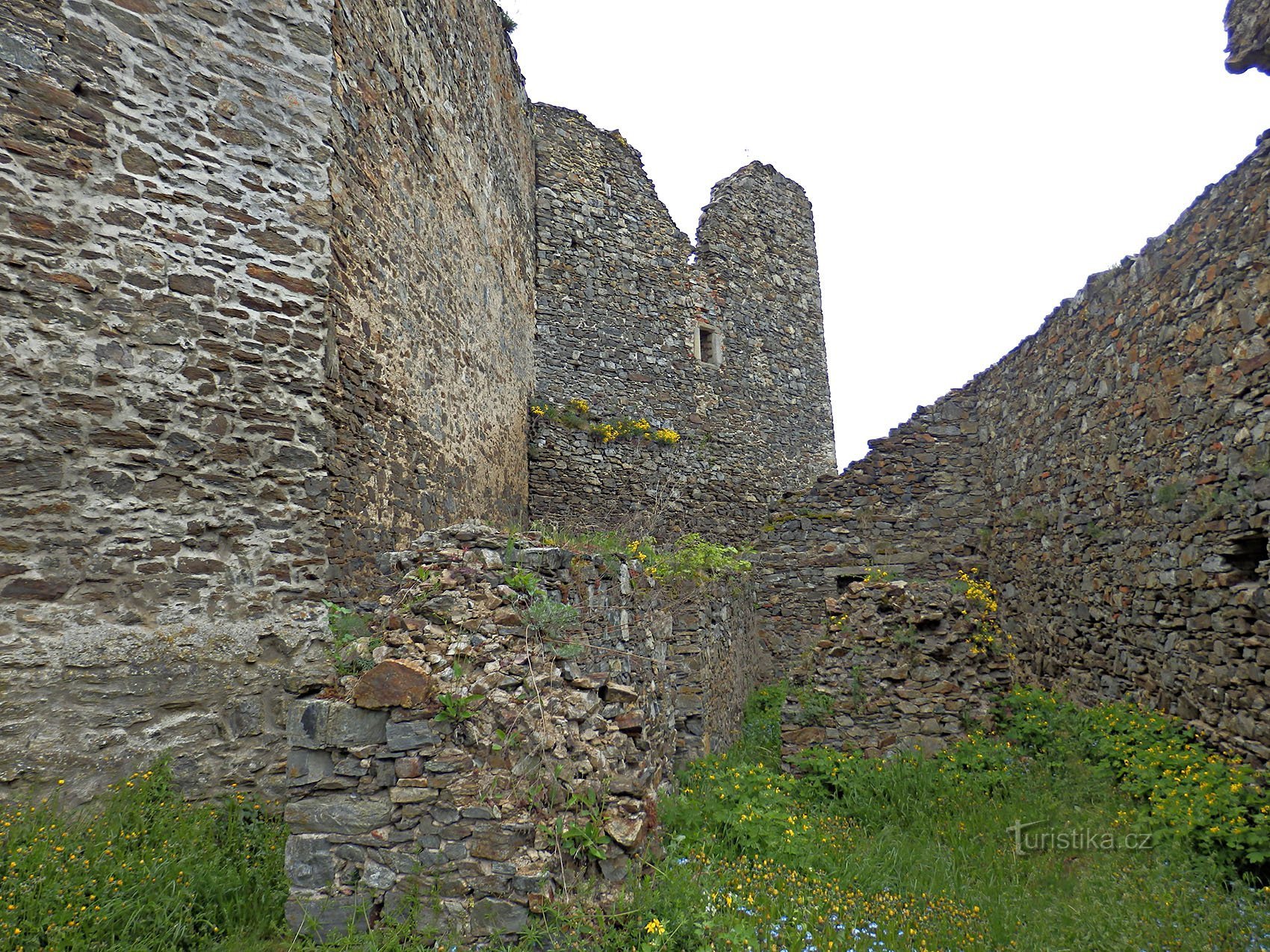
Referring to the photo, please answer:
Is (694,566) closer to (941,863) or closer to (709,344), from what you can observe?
(941,863)

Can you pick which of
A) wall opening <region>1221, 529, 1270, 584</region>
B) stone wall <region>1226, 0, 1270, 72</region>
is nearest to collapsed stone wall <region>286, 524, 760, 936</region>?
wall opening <region>1221, 529, 1270, 584</region>

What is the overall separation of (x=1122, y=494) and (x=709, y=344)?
9.13m

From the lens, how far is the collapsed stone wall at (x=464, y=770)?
3.29 m

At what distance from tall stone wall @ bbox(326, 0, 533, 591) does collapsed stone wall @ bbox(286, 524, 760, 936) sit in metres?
1.83

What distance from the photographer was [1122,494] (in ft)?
22.7

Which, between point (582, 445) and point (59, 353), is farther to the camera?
point (582, 445)

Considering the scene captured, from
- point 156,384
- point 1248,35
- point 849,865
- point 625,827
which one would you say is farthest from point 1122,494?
point 156,384

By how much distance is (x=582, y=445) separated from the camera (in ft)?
40.8

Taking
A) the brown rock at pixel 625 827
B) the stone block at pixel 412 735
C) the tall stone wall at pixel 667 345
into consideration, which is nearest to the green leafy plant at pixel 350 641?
the stone block at pixel 412 735

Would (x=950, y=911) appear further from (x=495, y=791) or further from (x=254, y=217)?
(x=254, y=217)

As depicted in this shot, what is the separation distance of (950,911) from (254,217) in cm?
649

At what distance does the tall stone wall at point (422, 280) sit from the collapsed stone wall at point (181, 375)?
6cm

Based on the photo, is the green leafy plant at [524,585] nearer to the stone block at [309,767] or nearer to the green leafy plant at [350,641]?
the green leafy plant at [350,641]

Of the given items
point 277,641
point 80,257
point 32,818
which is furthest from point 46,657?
point 80,257
